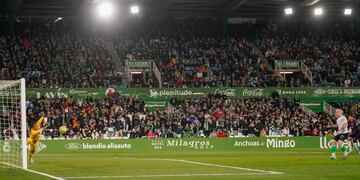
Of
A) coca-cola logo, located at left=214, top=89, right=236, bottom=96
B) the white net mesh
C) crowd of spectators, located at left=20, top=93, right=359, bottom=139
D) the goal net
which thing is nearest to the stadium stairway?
crowd of spectators, located at left=20, top=93, right=359, bottom=139

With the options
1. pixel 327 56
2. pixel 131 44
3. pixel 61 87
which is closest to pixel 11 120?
pixel 61 87

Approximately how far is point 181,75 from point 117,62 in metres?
5.52

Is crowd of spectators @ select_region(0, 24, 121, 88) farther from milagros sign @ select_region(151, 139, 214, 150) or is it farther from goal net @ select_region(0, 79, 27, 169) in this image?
goal net @ select_region(0, 79, 27, 169)

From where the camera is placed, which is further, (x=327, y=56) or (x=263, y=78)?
(x=327, y=56)

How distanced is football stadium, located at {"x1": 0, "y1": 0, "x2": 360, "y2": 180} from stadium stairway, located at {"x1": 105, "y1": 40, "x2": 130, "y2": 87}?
12 centimetres

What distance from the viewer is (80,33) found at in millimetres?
55250

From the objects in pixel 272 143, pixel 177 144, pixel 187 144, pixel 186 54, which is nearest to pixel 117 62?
pixel 186 54

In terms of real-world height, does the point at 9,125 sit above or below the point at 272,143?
above

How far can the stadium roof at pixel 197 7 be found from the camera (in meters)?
56.7

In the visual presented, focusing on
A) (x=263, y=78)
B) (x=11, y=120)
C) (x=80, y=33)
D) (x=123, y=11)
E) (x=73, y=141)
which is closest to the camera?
(x=11, y=120)

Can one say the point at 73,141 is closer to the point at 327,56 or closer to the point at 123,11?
the point at 123,11

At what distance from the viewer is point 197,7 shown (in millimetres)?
61000

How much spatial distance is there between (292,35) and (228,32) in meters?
6.01

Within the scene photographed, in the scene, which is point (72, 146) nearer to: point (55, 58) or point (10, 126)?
point (10, 126)
